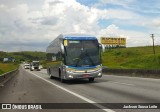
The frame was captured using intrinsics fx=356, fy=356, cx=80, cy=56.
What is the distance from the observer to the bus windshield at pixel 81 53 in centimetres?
2400

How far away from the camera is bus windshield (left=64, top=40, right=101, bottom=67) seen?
24000 millimetres

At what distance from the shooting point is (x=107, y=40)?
439ft

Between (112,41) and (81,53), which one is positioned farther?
(112,41)

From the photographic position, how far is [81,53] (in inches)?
949

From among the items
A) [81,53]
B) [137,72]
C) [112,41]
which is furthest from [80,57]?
[112,41]

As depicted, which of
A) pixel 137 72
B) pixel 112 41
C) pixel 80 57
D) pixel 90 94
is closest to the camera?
pixel 90 94

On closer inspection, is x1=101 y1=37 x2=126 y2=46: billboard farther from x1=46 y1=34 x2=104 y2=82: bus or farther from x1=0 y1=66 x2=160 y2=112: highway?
x1=0 y1=66 x2=160 y2=112: highway

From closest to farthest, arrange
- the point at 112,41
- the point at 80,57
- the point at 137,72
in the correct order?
the point at 80,57, the point at 137,72, the point at 112,41

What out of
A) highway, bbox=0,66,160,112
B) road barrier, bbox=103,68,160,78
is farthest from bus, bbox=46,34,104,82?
road barrier, bbox=103,68,160,78

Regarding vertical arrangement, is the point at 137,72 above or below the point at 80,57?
below

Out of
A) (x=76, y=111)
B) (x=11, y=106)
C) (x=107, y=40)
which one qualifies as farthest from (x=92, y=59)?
(x=107, y=40)

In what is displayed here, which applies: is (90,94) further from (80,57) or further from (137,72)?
(137,72)

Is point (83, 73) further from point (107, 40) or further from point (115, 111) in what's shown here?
point (107, 40)

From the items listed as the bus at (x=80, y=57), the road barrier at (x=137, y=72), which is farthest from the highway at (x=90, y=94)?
the road barrier at (x=137, y=72)
